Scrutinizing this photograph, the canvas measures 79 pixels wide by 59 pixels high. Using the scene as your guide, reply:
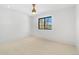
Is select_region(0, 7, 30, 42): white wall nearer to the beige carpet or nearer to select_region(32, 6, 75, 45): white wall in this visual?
the beige carpet

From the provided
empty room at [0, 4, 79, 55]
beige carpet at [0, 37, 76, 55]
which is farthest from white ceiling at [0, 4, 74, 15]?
beige carpet at [0, 37, 76, 55]

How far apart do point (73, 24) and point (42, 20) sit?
35 centimetres

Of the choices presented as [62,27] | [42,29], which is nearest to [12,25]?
[42,29]

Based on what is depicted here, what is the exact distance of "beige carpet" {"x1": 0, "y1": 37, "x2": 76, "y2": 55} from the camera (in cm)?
122

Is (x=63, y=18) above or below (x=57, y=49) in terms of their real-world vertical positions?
above

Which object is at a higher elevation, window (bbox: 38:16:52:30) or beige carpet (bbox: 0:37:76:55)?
window (bbox: 38:16:52:30)

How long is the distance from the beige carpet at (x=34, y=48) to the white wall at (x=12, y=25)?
7 cm

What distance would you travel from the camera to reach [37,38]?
1.25 meters

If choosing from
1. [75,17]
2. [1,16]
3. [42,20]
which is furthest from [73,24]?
[1,16]

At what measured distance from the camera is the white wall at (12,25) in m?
1.22

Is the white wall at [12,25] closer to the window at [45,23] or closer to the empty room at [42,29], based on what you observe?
the empty room at [42,29]

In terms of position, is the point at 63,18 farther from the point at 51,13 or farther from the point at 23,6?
the point at 23,6

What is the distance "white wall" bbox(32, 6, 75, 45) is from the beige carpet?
0.07 metres

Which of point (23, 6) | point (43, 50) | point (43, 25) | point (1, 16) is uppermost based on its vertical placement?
point (23, 6)
